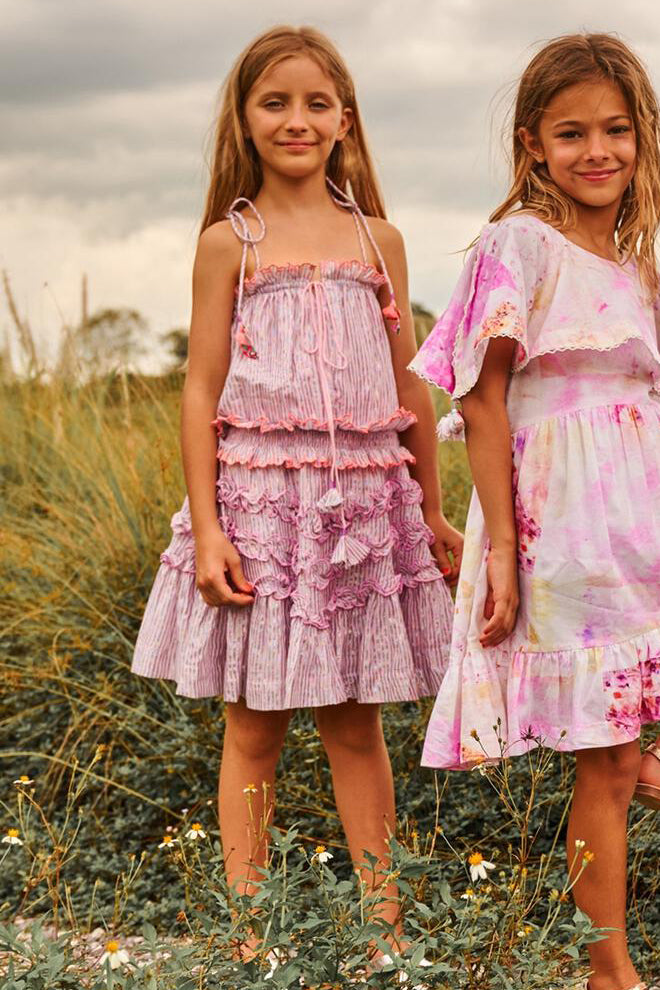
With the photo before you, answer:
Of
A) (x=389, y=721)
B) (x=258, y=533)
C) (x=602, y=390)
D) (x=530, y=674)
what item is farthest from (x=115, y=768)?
(x=602, y=390)

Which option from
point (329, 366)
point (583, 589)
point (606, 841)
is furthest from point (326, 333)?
point (606, 841)

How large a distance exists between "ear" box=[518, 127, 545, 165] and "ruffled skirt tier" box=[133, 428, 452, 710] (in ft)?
2.36

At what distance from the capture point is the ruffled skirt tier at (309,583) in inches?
115

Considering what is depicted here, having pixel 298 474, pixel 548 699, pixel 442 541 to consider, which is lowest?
pixel 548 699

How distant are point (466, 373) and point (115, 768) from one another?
2090 mm

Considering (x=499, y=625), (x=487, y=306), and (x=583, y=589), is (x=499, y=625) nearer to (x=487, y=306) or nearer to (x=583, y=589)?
(x=583, y=589)

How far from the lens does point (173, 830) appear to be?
11.4 ft

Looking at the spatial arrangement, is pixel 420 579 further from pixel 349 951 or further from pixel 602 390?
pixel 349 951

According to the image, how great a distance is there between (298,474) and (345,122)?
2.92 ft

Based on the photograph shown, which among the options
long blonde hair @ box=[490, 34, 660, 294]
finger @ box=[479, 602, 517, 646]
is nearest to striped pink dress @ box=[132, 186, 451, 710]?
finger @ box=[479, 602, 517, 646]

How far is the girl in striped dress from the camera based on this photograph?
A: 2.95 metres

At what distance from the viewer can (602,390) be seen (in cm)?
268

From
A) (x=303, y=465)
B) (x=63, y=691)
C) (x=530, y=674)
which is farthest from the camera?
(x=63, y=691)

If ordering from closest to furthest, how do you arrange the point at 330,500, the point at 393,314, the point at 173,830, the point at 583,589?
the point at 583,589 < the point at 330,500 < the point at 393,314 < the point at 173,830
